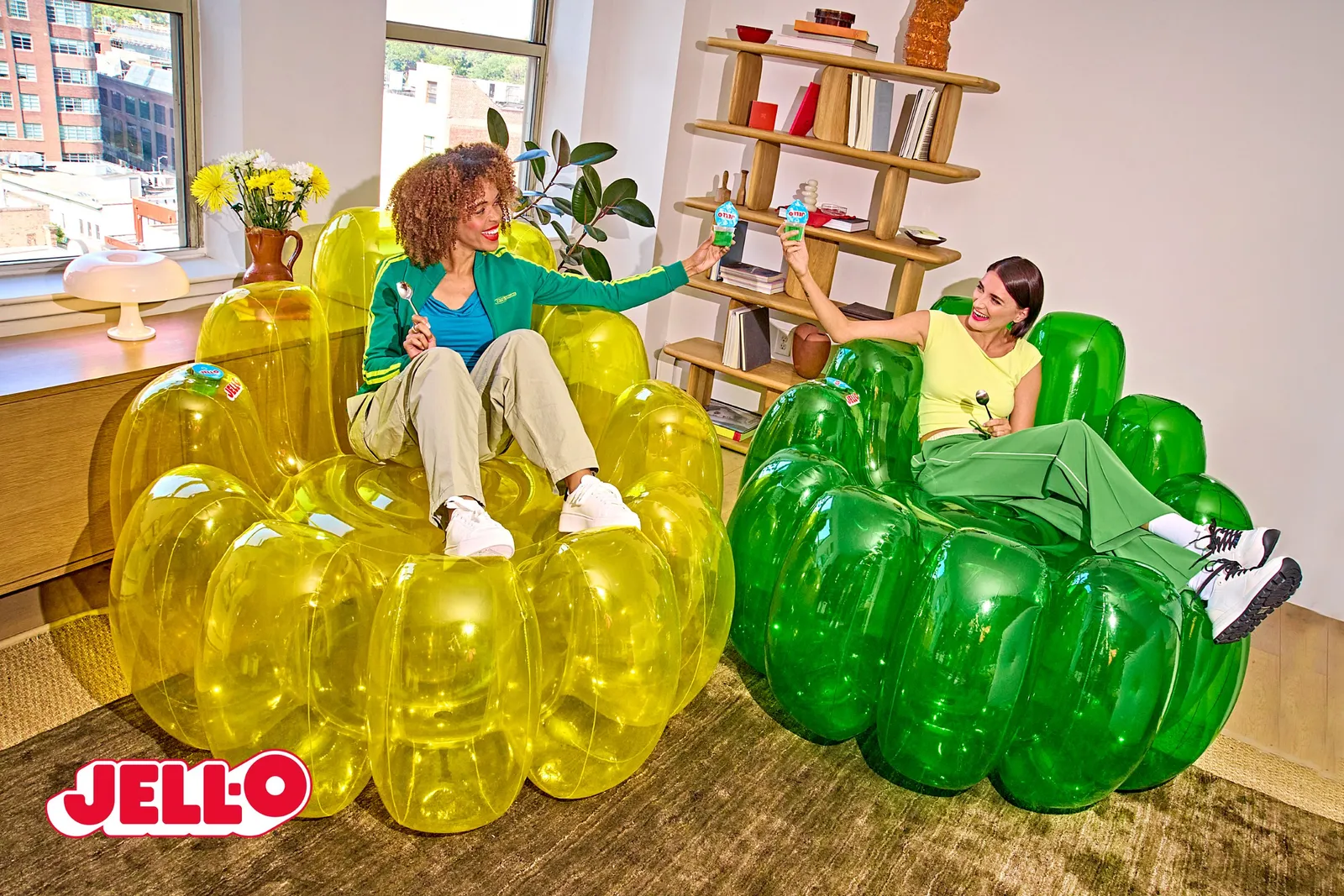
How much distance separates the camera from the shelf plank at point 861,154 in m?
3.37

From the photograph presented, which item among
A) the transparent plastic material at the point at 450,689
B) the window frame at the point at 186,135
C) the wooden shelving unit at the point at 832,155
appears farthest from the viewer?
the wooden shelving unit at the point at 832,155

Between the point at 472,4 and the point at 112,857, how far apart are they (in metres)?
3.09

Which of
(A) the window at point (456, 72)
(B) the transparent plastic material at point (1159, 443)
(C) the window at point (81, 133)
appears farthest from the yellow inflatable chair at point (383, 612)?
(A) the window at point (456, 72)

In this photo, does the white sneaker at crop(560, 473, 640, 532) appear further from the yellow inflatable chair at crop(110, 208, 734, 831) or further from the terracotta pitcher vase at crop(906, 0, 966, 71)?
the terracotta pitcher vase at crop(906, 0, 966, 71)

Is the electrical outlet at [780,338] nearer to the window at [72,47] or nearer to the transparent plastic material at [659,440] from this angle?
the transparent plastic material at [659,440]

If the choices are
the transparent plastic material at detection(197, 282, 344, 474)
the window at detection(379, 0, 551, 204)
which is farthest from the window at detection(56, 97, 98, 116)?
the window at detection(379, 0, 551, 204)

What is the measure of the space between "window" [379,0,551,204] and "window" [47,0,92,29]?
3.08 feet

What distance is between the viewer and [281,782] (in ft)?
5.74

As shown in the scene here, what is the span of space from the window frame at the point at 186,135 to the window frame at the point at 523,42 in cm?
81

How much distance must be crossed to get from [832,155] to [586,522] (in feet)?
7.46

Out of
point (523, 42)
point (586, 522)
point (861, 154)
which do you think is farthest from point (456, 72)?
point (586, 522)

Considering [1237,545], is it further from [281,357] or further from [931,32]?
[281,357]

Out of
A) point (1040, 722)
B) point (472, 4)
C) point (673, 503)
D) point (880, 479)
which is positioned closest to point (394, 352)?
point (673, 503)

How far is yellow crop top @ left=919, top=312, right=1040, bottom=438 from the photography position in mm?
2705
